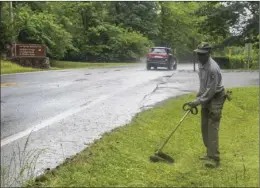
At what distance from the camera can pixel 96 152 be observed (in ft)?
15.0

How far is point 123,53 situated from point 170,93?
798mm

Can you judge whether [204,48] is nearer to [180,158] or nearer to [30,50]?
[180,158]

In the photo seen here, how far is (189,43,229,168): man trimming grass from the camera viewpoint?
227 cm

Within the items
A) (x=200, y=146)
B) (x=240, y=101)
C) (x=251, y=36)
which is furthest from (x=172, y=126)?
(x=251, y=36)

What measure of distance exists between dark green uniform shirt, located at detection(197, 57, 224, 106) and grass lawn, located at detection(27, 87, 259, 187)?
144mm

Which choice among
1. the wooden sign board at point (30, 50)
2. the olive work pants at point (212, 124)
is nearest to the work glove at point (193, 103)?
the olive work pants at point (212, 124)

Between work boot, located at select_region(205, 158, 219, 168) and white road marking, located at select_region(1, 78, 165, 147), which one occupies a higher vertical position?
work boot, located at select_region(205, 158, 219, 168)

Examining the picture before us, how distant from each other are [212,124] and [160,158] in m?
0.46

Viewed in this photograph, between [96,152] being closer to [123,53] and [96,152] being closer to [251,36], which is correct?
[123,53]

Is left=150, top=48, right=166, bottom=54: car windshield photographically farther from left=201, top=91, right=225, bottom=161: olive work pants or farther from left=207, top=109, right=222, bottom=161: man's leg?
left=207, top=109, right=222, bottom=161: man's leg

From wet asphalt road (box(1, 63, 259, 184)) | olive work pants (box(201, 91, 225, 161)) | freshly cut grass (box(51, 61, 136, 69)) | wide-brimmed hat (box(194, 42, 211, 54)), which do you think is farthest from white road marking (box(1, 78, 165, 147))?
wide-brimmed hat (box(194, 42, 211, 54))

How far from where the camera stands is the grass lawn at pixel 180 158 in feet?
8.21

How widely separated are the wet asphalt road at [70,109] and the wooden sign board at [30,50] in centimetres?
68

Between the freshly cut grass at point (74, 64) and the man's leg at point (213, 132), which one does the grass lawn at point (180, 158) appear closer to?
the man's leg at point (213, 132)
